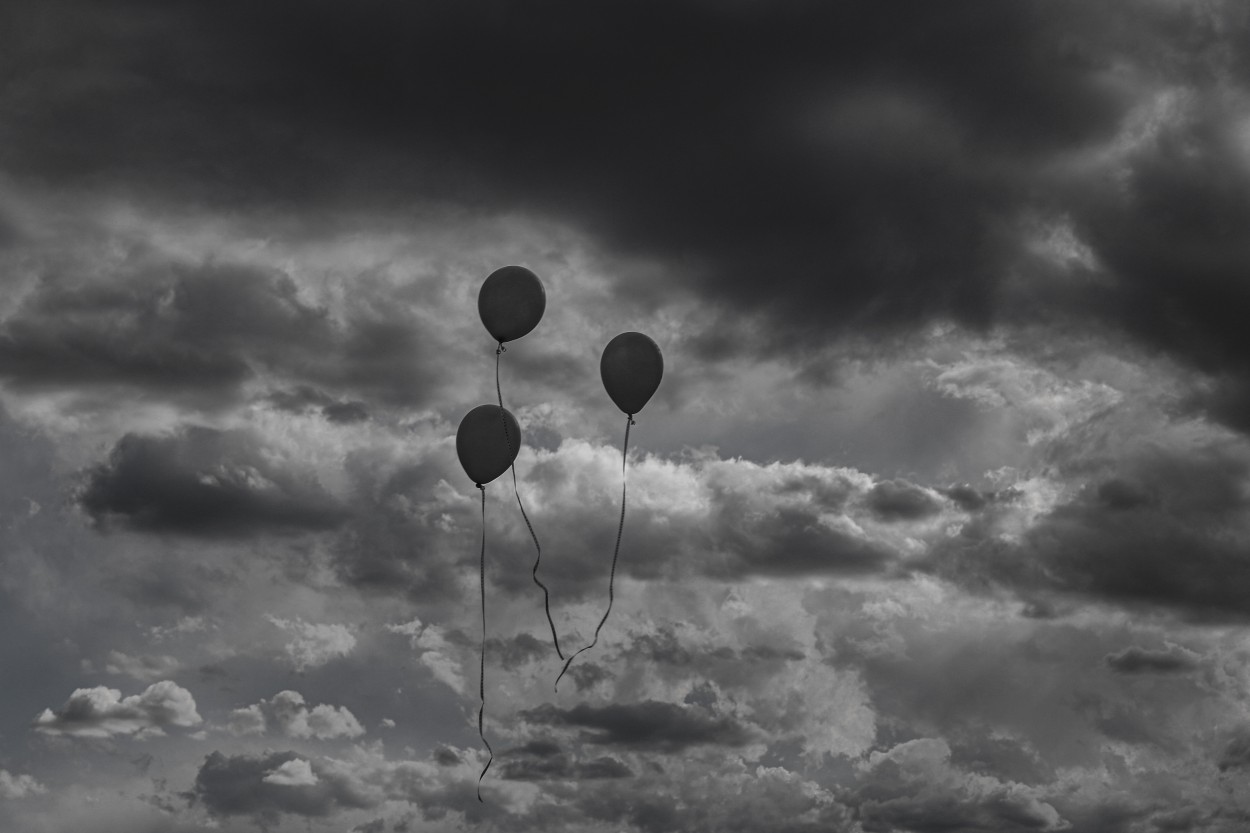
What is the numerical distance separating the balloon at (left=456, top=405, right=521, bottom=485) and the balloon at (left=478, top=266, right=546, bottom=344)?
2272 mm

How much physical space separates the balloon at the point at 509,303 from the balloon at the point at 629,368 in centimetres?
271

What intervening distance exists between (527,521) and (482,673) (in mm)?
4093

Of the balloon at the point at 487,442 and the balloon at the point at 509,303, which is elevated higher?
the balloon at the point at 509,303

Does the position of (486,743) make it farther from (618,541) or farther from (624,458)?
(624,458)

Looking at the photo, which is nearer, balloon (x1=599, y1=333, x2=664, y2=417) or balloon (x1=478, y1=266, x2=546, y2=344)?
balloon (x1=478, y1=266, x2=546, y2=344)

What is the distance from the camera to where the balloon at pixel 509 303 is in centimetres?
3225

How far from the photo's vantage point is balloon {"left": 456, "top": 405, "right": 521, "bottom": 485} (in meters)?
33.1

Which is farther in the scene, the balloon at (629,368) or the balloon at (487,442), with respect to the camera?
the balloon at (629,368)

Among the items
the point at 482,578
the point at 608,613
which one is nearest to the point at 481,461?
the point at 482,578

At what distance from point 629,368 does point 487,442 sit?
468 centimetres

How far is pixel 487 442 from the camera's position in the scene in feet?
108

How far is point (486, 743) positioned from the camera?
89.5 ft

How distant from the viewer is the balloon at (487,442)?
33062 mm

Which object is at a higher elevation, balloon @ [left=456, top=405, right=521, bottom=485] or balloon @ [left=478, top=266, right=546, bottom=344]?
balloon @ [left=478, top=266, right=546, bottom=344]
